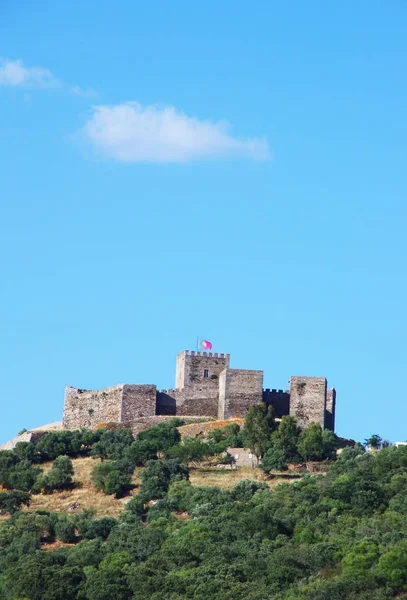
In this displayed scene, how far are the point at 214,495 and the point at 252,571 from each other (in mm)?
9296

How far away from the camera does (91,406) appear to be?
81.6 metres

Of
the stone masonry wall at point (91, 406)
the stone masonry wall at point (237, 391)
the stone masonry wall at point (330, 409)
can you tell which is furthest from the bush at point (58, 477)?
the stone masonry wall at point (330, 409)

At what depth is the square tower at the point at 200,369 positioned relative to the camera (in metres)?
80.2

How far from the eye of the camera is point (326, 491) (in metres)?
66.9

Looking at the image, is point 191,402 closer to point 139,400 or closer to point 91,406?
point 139,400

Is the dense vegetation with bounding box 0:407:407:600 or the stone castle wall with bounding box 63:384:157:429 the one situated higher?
the stone castle wall with bounding box 63:384:157:429

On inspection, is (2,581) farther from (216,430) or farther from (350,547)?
(216,430)

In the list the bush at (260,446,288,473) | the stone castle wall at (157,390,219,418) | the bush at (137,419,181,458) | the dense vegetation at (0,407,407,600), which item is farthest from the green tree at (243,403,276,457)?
the stone castle wall at (157,390,219,418)

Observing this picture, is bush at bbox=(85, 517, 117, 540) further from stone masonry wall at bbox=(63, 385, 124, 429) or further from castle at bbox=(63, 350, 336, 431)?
stone masonry wall at bbox=(63, 385, 124, 429)

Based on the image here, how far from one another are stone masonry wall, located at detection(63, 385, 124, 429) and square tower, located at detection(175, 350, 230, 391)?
292cm

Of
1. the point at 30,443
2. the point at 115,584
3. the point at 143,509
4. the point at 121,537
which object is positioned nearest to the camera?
the point at 115,584

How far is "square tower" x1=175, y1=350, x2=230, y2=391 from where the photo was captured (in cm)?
8025

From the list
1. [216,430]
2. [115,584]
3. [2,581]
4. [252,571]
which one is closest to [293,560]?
[252,571]

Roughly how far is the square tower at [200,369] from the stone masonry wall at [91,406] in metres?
2.92
